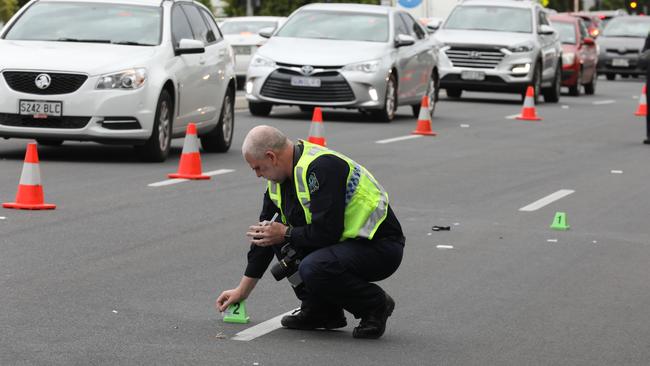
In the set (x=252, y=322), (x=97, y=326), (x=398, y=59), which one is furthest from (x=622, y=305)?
(x=398, y=59)

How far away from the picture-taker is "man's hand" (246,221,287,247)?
6.91m

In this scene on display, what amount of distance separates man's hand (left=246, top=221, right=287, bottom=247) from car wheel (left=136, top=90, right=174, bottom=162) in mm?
8443

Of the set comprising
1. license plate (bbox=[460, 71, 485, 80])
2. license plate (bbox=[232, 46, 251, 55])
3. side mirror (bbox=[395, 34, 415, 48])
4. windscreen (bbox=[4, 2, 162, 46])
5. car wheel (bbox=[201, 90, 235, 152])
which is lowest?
license plate (bbox=[232, 46, 251, 55])

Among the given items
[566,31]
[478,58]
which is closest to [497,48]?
[478,58]

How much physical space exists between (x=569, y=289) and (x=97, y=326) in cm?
286

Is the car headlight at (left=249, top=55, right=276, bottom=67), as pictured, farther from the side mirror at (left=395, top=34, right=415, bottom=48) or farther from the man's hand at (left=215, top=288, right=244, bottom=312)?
the man's hand at (left=215, top=288, right=244, bottom=312)

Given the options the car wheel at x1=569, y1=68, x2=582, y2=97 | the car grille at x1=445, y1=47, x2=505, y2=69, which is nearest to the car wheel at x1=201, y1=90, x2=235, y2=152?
the car grille at x1=445, y1=47, x2=505, y2=69

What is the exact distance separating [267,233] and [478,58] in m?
22.9

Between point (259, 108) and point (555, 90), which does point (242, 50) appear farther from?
point (259, 108)

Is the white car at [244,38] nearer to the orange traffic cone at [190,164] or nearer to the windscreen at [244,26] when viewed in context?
the windscreen at [244,26]

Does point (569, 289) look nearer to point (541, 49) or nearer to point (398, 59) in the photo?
point (398, 59)

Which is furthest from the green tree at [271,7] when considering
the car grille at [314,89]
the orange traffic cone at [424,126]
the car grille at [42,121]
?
the car grille at [42,121]

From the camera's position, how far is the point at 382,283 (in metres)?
8.84

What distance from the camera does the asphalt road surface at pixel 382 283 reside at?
22.7 ft
